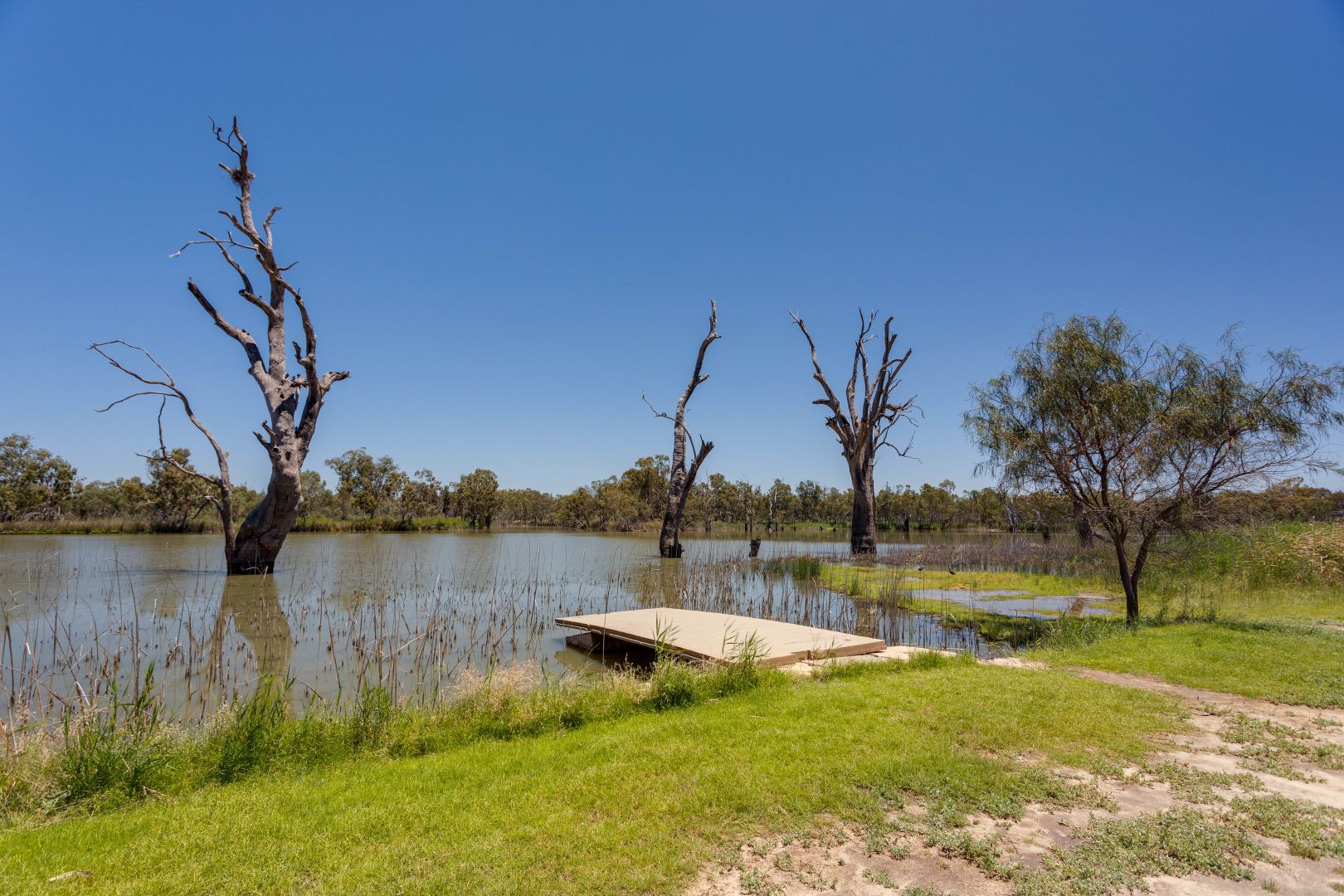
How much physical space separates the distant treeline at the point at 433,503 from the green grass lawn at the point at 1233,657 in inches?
776

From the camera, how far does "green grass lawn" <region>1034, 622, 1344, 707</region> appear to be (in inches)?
266

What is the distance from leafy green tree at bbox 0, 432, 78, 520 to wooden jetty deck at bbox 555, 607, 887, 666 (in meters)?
52.7

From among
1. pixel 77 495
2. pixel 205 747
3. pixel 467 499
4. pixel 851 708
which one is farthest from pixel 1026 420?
pixel 77 495

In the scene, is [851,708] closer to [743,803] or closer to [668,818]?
[743,803]

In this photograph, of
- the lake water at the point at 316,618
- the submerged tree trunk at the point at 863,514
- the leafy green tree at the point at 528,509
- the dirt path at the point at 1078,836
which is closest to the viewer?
the dirt path at the point at 1078,836

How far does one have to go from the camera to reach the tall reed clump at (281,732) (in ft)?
13.6

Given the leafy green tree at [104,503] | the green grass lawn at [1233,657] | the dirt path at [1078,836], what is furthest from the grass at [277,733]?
the leafy green tree at [104,503]

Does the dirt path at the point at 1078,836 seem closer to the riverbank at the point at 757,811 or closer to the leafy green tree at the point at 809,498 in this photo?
the riverbank at the point at 757,811

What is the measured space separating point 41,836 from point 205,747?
1226 millimetres

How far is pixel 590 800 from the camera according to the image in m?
3.90

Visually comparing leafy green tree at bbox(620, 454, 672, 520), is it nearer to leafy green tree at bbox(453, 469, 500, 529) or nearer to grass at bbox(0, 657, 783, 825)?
leafy green tree at bbox(453, 469, 500, 529)

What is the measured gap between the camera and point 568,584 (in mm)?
16953

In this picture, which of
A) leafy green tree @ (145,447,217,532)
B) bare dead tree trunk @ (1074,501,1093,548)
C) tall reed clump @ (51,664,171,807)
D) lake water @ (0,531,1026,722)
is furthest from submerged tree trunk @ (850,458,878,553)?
leafy green tree @ (145,447,217,532)

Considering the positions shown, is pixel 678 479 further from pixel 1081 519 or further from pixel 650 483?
pixel 650 483
